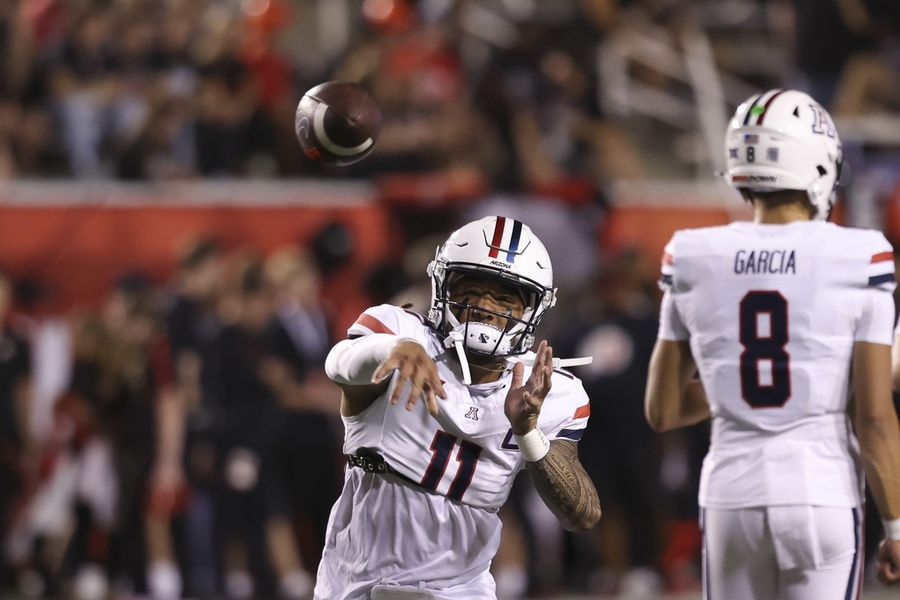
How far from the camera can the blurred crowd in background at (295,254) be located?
819cm

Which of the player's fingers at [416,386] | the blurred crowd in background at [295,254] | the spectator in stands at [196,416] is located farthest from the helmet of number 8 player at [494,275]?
the spectator in stands at [196,416]

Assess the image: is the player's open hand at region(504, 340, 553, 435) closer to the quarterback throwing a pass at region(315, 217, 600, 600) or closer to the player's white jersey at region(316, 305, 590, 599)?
the quarterback throwing a pass at region(315, 217, 600, 600)

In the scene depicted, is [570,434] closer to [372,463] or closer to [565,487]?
[565,487]

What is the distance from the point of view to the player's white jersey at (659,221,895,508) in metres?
3.76

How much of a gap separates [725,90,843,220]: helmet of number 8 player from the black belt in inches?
46.1

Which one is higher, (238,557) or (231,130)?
(231,130)

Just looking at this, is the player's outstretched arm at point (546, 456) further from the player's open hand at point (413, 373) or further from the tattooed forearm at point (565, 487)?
the player's open hand at point (413, 373)

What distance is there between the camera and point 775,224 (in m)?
3.91

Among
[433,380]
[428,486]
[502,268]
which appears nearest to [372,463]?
[428,486]

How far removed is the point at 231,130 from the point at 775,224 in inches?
241

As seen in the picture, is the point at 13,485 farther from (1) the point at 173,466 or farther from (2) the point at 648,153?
(2) the point at 648,153

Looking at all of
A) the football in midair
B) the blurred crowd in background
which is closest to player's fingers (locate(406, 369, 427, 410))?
the football in midair

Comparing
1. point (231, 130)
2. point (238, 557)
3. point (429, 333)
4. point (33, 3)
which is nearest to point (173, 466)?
point (238, 557)

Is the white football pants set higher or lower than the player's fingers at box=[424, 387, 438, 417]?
lower
